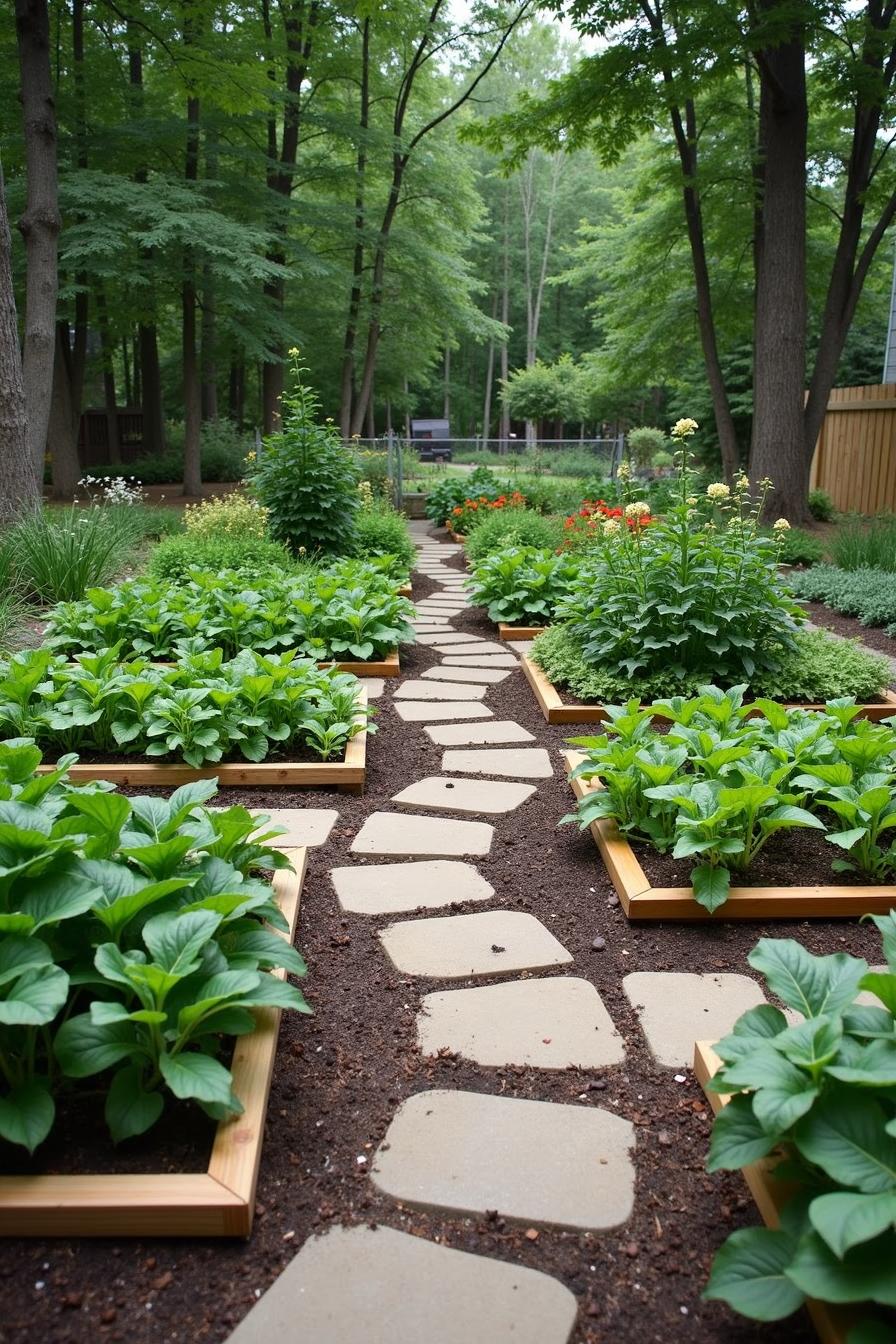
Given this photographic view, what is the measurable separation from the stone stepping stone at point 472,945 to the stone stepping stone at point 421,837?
0.42 m

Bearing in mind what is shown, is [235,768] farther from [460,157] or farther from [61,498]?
[460,157]

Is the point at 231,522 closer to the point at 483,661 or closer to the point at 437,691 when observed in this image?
the point at 483,661

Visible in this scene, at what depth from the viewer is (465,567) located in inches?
371

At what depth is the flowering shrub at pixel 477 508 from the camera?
34.9ft

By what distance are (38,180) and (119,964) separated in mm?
Answer: 9253

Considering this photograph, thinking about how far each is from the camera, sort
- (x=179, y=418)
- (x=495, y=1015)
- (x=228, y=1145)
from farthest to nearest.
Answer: (x=179, y=418)
(x=495, y=1015)
(x=228, y=1145)

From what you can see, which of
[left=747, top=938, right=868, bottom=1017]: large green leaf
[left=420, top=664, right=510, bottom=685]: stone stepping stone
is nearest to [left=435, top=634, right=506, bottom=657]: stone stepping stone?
[left=420, top=664, right=510, bottom=685]: stone stepping stone

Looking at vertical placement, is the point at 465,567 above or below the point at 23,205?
below

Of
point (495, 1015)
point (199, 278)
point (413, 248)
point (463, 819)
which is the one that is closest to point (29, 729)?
point (463, 819)

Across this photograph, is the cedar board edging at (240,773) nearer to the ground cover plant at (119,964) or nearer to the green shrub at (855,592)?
the ground cover plant at (119,964)

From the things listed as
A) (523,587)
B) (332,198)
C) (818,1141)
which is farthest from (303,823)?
(332,198)

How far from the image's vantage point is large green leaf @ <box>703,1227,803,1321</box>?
3.75 ft

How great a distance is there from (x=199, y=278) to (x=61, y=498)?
12.6 ft

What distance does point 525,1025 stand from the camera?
1983mm
